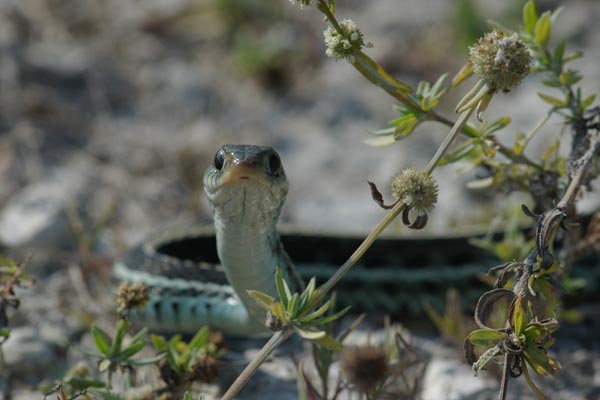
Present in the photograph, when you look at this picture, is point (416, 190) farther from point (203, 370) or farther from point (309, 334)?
point (203, 370)

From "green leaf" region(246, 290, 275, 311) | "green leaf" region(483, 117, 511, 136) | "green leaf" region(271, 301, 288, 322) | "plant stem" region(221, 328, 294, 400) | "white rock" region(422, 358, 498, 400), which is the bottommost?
"white rock" region(422, 358, 498, 400)

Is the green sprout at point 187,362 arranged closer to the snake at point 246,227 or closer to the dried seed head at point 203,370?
the dried seed head at point 203,370

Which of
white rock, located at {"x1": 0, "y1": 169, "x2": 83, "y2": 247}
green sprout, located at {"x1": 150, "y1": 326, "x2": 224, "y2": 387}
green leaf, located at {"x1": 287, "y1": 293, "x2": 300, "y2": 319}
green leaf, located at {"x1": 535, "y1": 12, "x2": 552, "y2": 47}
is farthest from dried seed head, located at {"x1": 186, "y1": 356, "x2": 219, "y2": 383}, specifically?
white rock, located at {"x1": 0, "y1": 169, "x2": 83, "y2": 247}

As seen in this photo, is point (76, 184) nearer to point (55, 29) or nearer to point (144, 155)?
point (144, 155)

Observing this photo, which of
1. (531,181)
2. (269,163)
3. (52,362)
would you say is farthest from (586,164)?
(52,362)

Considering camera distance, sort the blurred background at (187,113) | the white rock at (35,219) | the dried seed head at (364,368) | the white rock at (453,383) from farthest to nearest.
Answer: the blurred background at (187,113) → the white rock at (35,219) → the white rock at (453,383) → the dried seed head at (364,368)

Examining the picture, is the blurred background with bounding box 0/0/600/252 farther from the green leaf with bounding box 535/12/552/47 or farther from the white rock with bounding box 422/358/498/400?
the green leaf with bounding box 535/12/552/47

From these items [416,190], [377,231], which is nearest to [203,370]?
[377,231]

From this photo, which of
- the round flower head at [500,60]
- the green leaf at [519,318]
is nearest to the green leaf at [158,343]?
the green leaf at [519,318]
